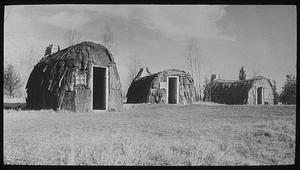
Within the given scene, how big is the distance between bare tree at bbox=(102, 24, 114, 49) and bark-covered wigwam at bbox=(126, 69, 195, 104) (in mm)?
737

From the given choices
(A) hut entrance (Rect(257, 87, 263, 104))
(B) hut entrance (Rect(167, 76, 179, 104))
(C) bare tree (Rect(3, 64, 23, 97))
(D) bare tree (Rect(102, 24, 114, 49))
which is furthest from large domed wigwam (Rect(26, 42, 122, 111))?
(A) hut entrance (Rect(257, 87, 263, 104))

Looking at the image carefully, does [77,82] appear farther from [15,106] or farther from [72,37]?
[72,37]

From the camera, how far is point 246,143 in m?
6.58

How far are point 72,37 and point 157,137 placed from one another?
2224mm

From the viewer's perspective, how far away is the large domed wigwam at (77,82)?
7.53 m

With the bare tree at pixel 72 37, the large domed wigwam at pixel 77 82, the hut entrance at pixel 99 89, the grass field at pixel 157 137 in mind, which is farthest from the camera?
the hut entrance at pixel 99 89

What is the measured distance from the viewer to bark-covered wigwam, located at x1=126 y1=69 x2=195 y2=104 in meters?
7.18

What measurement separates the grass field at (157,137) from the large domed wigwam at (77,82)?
1.90 feet

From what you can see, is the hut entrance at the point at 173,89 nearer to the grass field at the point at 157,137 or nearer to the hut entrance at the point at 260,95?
the grass field at the point at 157,137

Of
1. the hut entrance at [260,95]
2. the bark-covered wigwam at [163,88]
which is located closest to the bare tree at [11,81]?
the bark-covered wigwam at [163,88]

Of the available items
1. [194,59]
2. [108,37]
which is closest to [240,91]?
[194,59]

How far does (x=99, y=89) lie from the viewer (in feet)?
26.7

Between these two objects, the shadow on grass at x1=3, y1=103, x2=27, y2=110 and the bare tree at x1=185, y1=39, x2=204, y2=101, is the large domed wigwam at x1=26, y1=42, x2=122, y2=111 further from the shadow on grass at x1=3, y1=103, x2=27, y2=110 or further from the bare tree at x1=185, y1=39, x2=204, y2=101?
the bare tree at x1=185, y1=39, x2=204, y2=101
